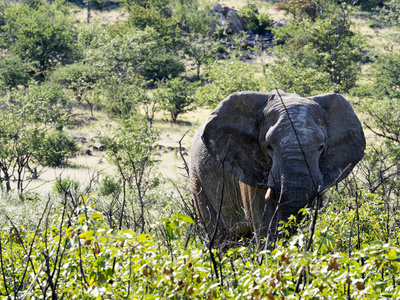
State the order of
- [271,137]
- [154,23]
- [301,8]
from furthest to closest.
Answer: [301,8] < [154,23] < [271,137]

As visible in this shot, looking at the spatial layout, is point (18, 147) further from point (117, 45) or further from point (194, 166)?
point (117, 45)

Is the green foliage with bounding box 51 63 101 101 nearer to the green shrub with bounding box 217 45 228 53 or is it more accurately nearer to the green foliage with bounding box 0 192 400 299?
the green shrub with bounding box 217 45 228 53

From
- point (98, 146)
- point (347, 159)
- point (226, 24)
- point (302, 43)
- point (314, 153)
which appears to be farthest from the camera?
point (226, 24)

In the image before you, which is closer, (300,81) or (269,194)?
(269,194)

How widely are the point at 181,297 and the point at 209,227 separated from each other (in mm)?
4889

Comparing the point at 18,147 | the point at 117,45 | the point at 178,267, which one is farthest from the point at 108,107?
the point at 178,267

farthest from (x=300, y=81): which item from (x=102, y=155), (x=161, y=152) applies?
(x=102, y=155)

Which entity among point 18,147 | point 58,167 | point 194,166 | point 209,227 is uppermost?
point 194,166

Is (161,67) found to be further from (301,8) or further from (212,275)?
(212,275)

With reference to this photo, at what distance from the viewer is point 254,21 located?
60.1 meters

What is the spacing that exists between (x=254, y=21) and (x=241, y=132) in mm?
56133

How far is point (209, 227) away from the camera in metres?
7.73

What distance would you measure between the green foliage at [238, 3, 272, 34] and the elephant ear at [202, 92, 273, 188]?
5410cm

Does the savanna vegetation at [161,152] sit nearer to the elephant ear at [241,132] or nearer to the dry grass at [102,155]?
the dry grass at [102,155]
